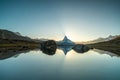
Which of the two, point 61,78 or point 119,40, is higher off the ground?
point 119,40

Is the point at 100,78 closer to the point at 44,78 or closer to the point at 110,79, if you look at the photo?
the point at 110,79

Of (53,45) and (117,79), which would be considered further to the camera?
(53,45)

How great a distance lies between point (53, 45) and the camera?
122875 mm

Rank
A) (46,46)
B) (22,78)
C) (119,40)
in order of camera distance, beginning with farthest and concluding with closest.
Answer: (119,40)
(46,46)
(22,78)

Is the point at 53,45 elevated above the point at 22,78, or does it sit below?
above

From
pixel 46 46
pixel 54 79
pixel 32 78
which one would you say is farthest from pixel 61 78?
→ pixel 46 46

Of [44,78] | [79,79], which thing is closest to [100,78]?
[79,79]

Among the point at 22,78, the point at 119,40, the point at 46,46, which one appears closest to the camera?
the point at 22,78

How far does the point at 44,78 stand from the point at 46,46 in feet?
313

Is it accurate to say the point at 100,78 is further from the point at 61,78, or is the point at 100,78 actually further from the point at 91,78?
the point at 61,78

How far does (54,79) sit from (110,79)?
638 centimetres

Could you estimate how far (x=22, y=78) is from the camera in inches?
867

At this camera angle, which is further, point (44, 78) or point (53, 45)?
point (53, 45)

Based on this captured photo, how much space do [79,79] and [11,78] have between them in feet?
25.0
